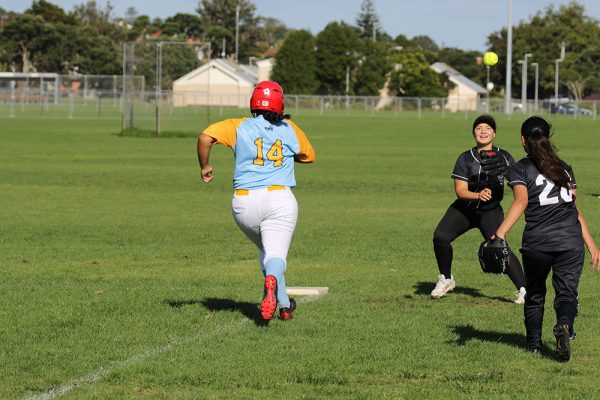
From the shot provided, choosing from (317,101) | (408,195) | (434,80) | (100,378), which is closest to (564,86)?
(434,80)

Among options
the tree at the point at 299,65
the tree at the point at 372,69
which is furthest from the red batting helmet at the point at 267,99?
the tree at the point at 372,69

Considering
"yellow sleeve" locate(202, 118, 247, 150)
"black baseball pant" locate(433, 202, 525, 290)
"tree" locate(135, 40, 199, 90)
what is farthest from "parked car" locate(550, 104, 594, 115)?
"yellow sleeve" locate(202, 118, 247, 150)

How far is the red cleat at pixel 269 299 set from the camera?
8453mm

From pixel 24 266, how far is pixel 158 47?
35025mm

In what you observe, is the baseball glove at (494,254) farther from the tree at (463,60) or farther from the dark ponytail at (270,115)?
the tree at (463,60)

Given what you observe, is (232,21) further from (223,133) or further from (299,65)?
(223,133)

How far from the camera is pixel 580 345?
8.26 m

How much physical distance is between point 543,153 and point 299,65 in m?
105

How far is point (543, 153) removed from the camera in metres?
7.62

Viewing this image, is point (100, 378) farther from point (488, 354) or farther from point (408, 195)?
point (408, 195)

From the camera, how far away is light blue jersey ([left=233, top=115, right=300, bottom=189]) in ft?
28.7

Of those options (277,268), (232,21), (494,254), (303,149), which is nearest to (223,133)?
(303,149)

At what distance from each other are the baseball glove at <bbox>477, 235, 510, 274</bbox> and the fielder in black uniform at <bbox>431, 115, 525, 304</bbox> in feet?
6.81

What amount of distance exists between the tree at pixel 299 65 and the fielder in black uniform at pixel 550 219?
4078 inches
